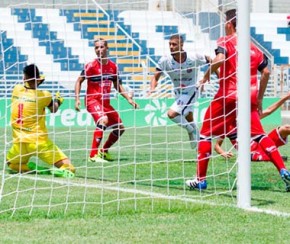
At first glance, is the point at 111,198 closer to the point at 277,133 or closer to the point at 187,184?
the point at 187,184

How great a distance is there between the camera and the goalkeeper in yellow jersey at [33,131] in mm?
10180

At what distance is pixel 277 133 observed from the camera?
1008 cm

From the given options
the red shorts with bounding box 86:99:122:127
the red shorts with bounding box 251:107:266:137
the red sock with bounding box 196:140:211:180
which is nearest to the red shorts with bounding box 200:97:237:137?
the red sock with bounding box 196:140:211:180

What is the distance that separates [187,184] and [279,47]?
27.4 m

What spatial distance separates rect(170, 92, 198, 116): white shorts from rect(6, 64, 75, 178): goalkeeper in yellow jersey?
1.94m

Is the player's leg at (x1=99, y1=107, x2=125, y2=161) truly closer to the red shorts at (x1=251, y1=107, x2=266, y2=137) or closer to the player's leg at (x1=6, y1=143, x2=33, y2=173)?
the player's leg at (x1=6, y1=143, x2=33, y2=173)

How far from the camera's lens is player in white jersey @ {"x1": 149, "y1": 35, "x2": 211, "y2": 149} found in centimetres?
951

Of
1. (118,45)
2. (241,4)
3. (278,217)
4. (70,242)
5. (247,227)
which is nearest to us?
(70,242)

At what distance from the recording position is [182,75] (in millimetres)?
10203

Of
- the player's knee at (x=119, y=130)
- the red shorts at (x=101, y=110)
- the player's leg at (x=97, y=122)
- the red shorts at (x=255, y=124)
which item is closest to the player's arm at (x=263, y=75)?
the red shorts at (x=255, y=124)

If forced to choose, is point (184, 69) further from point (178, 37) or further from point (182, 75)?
point (178, 37)

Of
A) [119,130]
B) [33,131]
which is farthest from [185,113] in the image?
[33,131]

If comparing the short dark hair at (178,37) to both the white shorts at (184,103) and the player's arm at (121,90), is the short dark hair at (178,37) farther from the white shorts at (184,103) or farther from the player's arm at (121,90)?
the white shorts at (184,103)

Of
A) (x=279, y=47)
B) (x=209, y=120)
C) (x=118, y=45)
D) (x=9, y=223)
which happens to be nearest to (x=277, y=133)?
(x=209, y=120)
